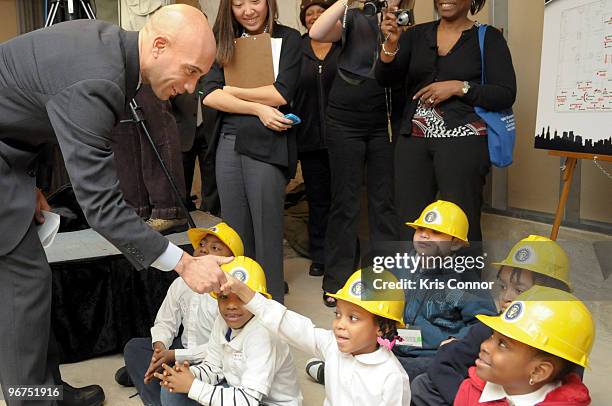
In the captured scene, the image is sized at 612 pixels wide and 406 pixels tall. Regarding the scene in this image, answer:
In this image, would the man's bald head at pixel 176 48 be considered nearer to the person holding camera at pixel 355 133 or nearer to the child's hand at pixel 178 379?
the child's hand at pixel 178 379

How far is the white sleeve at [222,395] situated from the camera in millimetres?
1867

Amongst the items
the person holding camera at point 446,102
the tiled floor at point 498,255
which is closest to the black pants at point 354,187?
the tiled floor at point 498,255

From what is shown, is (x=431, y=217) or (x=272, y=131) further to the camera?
(x=272, y=131)

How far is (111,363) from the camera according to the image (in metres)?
2.79

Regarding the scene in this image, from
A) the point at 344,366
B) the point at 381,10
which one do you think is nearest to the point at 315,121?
the point at 381,10

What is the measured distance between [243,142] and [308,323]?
115 cm

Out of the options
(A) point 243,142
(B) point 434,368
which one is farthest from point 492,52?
(B) point 434,368

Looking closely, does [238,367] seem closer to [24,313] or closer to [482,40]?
[24,313]

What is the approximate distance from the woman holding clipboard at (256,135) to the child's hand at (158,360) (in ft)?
2.34

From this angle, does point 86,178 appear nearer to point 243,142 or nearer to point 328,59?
point 243,142

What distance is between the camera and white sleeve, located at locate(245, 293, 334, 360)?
1.79 metres

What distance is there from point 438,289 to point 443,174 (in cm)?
71

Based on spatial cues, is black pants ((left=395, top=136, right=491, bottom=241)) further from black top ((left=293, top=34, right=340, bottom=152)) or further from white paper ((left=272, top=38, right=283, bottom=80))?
black top ((left=293, top=34, right=340, bottom=152))

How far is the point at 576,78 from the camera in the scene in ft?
8.48
